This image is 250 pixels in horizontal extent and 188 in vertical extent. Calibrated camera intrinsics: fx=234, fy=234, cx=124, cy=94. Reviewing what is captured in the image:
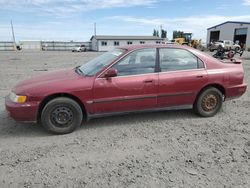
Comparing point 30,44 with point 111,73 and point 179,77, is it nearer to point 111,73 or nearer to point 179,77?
point 111,73

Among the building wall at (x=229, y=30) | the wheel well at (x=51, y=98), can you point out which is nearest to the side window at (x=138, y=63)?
the wheel well at (x=51, y=98)

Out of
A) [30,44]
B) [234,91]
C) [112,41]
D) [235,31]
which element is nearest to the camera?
[234,91]

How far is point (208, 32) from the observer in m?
58.2

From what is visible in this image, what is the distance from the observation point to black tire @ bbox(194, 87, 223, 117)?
16.0 ft

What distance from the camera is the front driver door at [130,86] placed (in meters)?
4.24

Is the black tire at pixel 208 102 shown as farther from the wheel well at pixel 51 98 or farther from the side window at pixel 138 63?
the wheel well at pixel 51 98

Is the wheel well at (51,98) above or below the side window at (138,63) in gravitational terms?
below

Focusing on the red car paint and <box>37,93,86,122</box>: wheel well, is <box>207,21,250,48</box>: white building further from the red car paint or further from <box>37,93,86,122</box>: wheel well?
<box>37,93,86,122</box>: wheel well

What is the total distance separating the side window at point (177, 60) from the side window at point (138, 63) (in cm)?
21

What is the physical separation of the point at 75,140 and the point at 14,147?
3.13 feet

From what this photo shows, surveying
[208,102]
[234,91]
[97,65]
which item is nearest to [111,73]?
[97,65]

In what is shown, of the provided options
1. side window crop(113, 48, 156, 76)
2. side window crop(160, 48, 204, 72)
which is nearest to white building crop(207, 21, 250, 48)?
side window crop(160, 48, 204, 72)

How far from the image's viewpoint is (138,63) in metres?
4.50

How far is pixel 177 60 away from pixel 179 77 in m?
0.37
